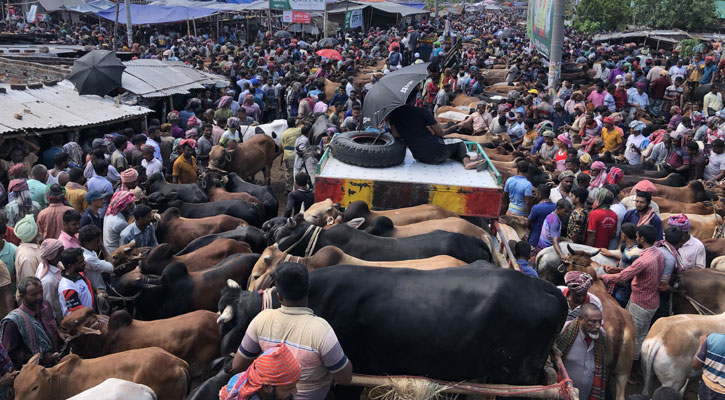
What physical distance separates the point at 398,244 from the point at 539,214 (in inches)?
116

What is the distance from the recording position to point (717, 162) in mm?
11219

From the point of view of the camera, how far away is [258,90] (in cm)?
1741

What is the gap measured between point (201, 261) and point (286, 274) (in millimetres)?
3850

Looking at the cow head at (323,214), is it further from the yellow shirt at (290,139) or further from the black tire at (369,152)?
the yellow shirt at (290,139)

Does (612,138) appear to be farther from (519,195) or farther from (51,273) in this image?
(51,273)

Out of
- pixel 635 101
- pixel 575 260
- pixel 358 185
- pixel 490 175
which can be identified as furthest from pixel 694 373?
pixel 635 101

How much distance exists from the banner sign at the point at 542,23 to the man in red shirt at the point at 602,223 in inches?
455

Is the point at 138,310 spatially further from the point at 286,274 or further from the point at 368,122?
the point at 368,122

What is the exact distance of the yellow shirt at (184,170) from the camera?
10320mm

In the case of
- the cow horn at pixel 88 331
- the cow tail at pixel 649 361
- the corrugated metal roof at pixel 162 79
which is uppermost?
the corrugated metal roof at pixel 162 79

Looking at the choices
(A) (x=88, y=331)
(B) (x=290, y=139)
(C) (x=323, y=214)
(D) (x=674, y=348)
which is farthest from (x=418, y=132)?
(A) (x=88, y=331)

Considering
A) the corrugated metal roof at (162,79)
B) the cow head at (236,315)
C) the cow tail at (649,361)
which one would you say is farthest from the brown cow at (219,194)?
the corrugated metal roof at (162,79)

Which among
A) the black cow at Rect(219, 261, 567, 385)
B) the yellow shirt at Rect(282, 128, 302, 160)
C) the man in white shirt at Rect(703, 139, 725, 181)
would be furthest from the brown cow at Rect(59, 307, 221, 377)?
the man in white shirt at Rect(703, 139, 725, 181)

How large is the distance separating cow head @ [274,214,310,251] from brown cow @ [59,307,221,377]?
98 centimetres
